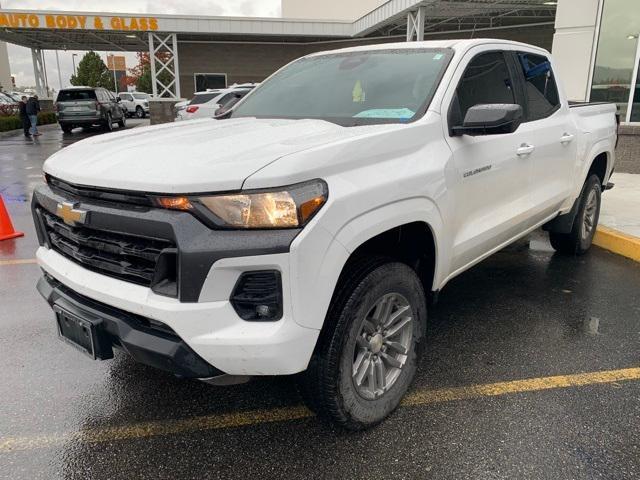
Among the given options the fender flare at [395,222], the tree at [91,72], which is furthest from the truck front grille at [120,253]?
the tree at [91,72]

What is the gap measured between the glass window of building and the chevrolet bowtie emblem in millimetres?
10491

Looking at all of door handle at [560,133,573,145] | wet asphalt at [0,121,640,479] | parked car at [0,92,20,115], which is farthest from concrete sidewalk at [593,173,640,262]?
parked car at [0,92,20,115]

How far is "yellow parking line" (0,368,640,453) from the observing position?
8.86 ft

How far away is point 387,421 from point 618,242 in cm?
428

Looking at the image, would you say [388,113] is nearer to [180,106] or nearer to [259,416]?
[259,416]

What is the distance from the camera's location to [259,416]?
2896 mm

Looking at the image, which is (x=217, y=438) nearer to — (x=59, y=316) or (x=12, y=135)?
(x=59, y=316)

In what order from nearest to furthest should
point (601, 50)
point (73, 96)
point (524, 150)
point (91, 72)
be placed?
point (524, 150) < point (601, 50) < point (73, 96) < point (91, 72)

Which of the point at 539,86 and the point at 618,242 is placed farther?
the point at 618,242

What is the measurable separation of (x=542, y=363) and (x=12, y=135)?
77.9ft

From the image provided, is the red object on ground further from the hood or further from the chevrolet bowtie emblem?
the chevrolet bowtie emblem

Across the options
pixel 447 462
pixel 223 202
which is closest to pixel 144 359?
pixel 223 202

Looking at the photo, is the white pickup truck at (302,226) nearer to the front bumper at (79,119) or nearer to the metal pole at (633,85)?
the metal pole at (633,85)

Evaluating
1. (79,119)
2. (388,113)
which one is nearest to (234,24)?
(79,119)
